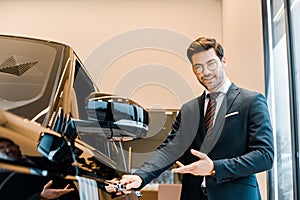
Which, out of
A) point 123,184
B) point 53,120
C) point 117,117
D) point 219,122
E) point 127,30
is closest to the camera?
point 53,120

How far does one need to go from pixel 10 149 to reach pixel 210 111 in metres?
1.12

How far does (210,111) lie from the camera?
5.27 ft

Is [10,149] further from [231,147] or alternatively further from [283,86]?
[283,86]

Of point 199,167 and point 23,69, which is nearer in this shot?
point 23,69

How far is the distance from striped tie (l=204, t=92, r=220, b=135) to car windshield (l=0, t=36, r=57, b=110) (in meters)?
0.67

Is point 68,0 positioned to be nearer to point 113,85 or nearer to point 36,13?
point 36,13

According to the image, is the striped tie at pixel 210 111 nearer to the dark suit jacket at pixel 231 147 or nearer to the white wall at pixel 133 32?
the dark suit jacket at pixel 231 147

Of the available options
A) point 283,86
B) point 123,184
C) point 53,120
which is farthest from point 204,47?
point 283,86

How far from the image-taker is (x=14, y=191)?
2.59 feet

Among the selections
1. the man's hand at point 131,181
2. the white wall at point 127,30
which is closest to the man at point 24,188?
the man's hand at point 131,181

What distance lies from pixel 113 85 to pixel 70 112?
A: 3402 millimetres

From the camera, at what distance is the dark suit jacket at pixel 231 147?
1412 millimetres

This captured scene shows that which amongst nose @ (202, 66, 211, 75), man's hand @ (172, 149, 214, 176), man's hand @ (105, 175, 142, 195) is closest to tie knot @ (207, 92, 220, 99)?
nose @ (202, 66, 211, 75)

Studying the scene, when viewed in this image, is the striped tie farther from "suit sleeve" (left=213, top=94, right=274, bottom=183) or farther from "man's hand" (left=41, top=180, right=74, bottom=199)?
"man's hand" (left=41, top=180, right=74, bottom=199)
